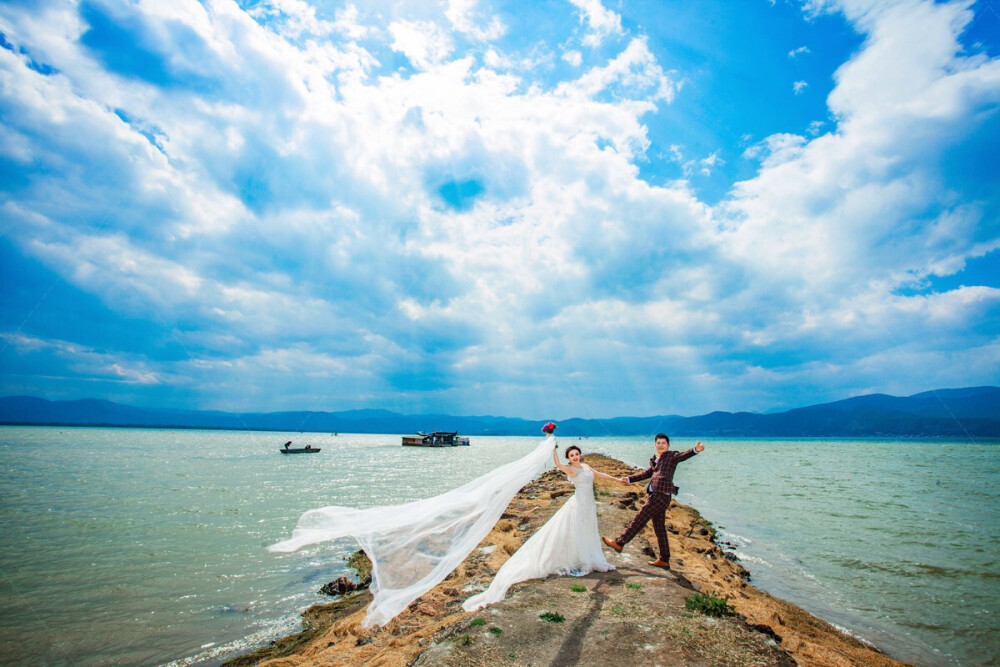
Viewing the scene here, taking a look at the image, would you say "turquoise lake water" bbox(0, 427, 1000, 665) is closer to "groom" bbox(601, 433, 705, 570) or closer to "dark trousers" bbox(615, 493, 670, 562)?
"dark trousers" bbox(615, 493, 670, 562)

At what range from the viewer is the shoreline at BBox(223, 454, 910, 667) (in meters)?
6.05

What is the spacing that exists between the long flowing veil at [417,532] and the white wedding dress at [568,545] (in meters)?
0.85

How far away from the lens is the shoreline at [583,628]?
6.05m

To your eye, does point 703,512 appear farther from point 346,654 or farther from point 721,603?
point 346,654

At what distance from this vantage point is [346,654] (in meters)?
7.60

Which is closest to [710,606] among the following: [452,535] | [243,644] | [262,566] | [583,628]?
[583,628]

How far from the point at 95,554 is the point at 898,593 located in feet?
81.5

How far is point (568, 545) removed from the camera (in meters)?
8.90

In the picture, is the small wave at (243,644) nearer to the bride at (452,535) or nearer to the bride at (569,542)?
the bride at (452,535)

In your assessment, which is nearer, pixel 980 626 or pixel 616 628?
pixel 616 628

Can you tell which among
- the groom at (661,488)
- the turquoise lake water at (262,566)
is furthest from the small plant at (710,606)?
the turquoise lake water at (262,566)

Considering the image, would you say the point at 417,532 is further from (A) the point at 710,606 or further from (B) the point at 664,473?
(A) the point at 710,606


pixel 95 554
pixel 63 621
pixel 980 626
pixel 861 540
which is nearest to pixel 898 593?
pixel 980 626

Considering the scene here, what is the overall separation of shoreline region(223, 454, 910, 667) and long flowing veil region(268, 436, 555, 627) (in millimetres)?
700
